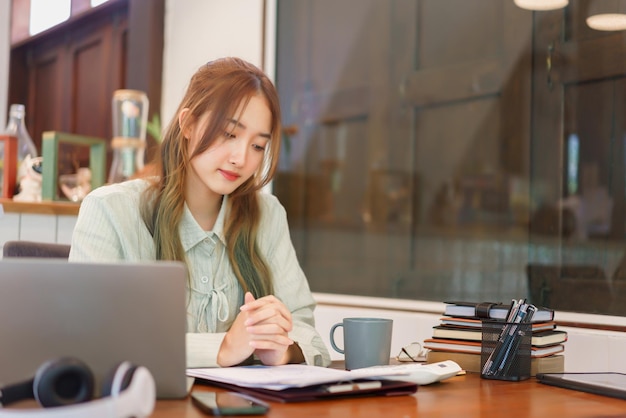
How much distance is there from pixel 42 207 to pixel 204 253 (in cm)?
95

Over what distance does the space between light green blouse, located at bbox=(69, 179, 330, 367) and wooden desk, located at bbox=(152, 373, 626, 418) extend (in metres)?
0.35

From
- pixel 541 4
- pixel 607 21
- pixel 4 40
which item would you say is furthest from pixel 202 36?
pixel 607 21

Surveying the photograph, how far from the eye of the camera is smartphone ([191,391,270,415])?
962 millimetres

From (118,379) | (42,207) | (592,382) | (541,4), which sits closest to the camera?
(118,379)

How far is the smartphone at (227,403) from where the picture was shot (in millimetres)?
962

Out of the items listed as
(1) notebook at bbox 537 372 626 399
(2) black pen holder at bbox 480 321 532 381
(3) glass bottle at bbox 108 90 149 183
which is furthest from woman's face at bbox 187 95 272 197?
(3) glass bottle at bbox 108 90 149 183

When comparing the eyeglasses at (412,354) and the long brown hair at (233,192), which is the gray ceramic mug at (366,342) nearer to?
the eyeglasses at (412,354)

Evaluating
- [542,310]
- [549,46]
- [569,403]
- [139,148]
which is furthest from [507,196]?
[139,148]

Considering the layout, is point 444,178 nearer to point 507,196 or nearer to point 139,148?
point 507,196

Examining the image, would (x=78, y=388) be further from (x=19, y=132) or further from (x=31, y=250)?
(x=19, y=132)

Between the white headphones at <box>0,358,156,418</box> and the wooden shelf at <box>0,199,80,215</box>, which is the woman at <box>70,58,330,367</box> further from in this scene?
the wooden shelf at <box>0,199,80,215</box>

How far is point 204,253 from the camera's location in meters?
1.69

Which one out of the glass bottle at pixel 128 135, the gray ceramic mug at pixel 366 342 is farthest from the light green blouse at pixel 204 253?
the glass bottle at pixel 128 135

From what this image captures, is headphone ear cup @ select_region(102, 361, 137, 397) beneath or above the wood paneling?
beneath
